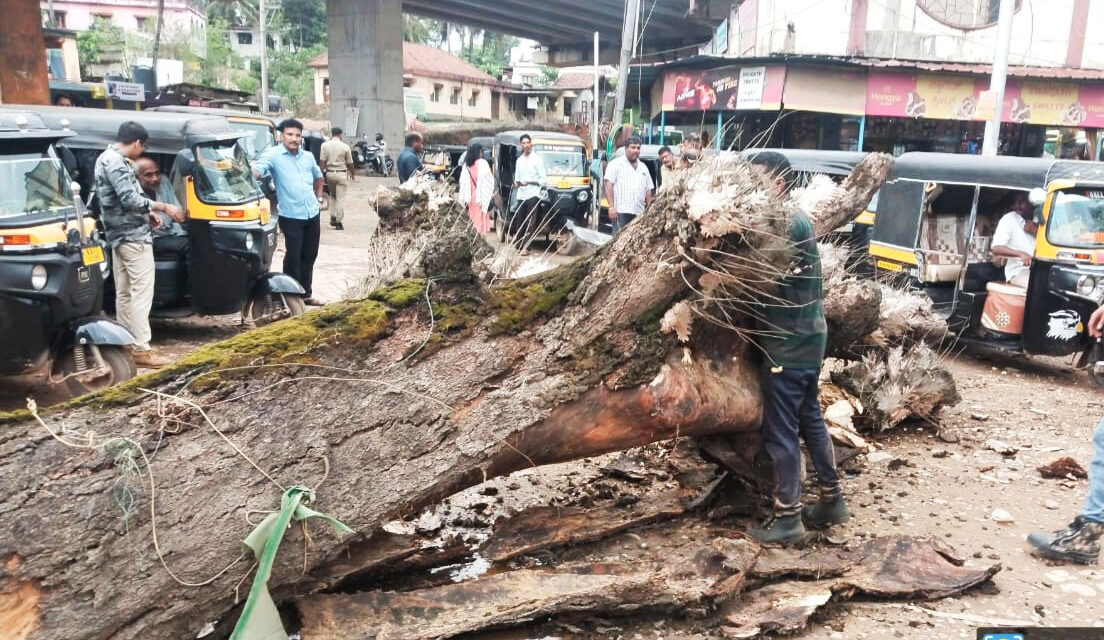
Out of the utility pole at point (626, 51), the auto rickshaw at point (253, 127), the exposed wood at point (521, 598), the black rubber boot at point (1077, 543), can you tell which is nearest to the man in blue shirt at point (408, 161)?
the auto rickshaw at point (253, 127)

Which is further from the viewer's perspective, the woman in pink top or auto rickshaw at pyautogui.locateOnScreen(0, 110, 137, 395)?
the woman in pink top

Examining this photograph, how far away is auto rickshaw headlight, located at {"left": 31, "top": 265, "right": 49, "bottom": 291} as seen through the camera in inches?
210

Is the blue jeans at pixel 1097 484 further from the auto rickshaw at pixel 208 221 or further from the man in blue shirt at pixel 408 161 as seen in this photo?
the man in blue shirt at pixel 408 161

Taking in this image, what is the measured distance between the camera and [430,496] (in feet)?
11.0

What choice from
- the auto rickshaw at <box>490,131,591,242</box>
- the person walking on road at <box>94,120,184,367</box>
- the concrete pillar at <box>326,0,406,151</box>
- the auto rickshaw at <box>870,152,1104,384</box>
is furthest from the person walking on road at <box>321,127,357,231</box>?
the concrete pillar at <box>326,0,406,151</box>

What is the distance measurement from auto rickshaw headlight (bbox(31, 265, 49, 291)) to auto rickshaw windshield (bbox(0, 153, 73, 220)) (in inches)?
16.8

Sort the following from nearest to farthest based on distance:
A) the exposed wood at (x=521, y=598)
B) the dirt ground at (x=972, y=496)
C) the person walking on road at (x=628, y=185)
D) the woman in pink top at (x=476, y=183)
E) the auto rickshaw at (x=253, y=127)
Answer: the exposed wood at (x=521, y=598)
the dirt ground at (x=972, y=496)
the woman in pink top at (x=476, y=183)
the person walking on road at (x=628, y=185)
the auto rickshaw at (x=253, y=127)

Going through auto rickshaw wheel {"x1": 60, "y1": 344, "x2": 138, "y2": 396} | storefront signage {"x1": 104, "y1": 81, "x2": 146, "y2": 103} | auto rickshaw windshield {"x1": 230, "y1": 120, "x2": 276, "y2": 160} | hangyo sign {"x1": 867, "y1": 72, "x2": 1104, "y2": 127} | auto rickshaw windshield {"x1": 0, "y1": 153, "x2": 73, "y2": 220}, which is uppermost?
hangyo sign {"x1": 867, "y1": 72, "x2": 1104, "y2": 127}

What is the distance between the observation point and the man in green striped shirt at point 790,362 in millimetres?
3789

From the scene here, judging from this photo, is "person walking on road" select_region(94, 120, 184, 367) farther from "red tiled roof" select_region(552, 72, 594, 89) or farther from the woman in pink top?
"red tiled roof" select_region(552, 72, 594, 89)

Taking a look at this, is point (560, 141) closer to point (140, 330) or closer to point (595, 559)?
point (140, 330)

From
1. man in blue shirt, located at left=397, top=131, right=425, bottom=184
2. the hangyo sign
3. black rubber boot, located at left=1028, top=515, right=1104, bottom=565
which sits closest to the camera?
black rubber boot, located at left=1028, top=515, right=1104, bottom=565

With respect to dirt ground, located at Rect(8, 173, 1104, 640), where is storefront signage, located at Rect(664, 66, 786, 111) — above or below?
above

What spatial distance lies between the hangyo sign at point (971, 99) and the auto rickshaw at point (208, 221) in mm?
18243
